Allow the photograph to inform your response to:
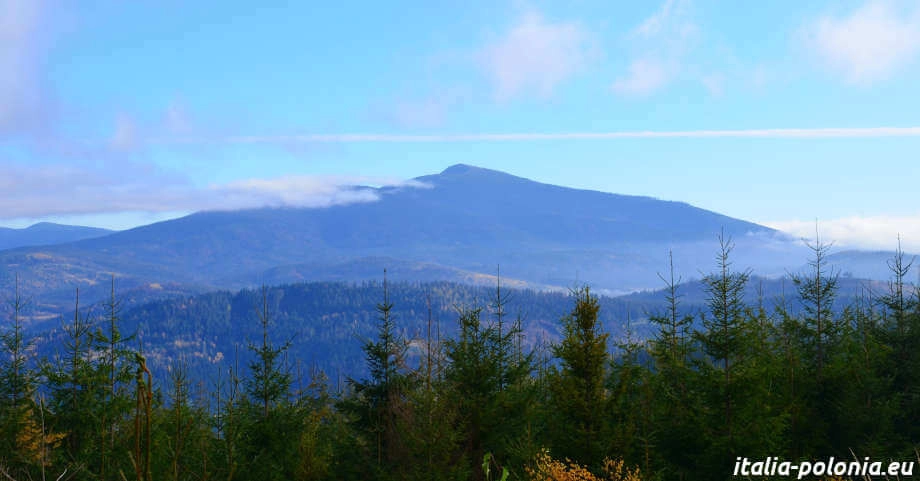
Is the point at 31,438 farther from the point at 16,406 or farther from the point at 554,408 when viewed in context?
the point at 554,408

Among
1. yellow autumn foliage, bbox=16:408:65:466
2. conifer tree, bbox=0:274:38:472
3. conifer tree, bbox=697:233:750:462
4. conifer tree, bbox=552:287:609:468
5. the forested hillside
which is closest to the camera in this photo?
conifer tree, bbox=552:287:609:468

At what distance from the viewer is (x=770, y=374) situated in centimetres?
2170

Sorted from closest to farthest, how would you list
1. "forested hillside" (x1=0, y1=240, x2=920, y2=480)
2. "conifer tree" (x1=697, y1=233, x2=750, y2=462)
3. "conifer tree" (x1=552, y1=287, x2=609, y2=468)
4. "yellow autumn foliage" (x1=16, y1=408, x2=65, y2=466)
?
"conifer tree" (x1=552, y1=287, x2=609, y2=468)
"forested hillside" (x1=0, y1=240, x2=920, y2=480)
"conifer tree" (x1=697, y1=233, x2=750, y2=462)
"yellow autumn foliage" (x1=16, y1=408, x2=65, y2=466)

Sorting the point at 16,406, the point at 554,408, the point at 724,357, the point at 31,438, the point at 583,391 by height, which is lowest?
the point at 16,406

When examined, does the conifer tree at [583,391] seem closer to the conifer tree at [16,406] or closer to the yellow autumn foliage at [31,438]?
the conifer tree at [16,406]

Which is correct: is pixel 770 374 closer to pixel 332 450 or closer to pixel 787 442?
pixel 787 442

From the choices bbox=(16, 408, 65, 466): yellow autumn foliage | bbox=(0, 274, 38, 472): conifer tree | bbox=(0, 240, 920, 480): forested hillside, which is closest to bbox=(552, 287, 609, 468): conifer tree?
bbox=(0, 240, 920, 480): forested hillside

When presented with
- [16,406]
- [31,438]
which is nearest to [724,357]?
[31,438]

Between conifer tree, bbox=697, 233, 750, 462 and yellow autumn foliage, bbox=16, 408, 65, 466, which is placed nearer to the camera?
conifer tree, bbox=697, 233, 750, 462

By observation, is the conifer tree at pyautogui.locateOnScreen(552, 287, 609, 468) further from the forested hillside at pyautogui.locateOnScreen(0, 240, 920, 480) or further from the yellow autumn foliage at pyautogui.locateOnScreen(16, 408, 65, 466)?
the yellow autumn foliage at pyautogui.locateOnScreen(16, 408, 65, 466)

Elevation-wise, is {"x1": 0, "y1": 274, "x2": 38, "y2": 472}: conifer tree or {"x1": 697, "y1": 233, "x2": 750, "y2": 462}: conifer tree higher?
{"x1": 697, "y1": 233, "x2": 750, "y2": 462}: conifer tree

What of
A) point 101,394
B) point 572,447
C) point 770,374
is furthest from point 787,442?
point 101,394

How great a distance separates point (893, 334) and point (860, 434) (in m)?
5.33

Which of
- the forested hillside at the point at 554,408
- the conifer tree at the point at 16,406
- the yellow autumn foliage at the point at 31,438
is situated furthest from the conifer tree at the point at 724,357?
the yellow autumn foliage at the point at 31,438
